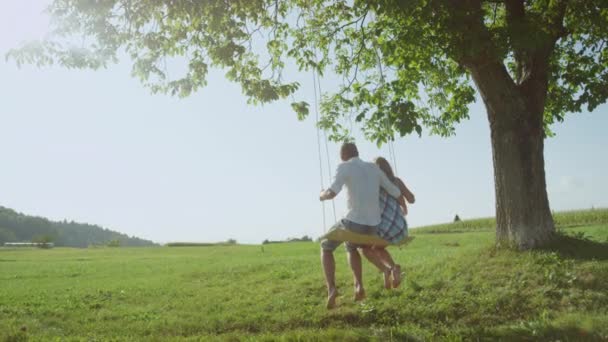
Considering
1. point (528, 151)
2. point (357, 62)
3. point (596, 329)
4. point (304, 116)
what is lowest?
point (596, 329)

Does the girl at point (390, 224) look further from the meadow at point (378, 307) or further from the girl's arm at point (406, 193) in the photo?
the meadow at point (378, 307)

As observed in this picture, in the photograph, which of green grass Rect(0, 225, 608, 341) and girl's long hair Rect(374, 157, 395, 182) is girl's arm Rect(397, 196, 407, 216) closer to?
girl's long hair Rect(374, 157, 395, 182)

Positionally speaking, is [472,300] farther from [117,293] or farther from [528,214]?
[117,293]

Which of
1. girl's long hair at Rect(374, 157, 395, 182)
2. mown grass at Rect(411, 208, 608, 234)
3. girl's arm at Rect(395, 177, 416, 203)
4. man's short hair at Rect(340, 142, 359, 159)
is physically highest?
man's short hair at Rect(340, 142, 359, 159)

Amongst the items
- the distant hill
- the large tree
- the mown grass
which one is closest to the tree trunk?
the large tree

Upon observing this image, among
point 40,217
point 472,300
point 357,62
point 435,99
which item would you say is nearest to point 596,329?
point 472,300

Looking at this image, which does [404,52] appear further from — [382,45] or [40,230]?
[40,230]

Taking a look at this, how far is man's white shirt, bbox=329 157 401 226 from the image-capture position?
9.88 m

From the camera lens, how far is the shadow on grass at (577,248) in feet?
46.4

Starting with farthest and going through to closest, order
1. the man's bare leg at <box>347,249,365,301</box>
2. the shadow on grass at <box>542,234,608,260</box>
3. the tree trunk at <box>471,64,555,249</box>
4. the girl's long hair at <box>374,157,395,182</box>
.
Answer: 1. the tree trunk at <box>471,64,555,249</box>
2. the shadow on grass at <box>542,234,608,260</box>
3. the girl's long hair at <box>374,157,395,182</box>
4. the man's bare leg at <box>347,249,365,301</box>

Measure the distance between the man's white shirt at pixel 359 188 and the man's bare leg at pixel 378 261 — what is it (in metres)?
0.85

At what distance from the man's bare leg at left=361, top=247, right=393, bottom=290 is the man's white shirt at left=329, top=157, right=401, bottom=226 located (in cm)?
85

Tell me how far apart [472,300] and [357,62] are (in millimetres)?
7764

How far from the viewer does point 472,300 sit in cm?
1225
